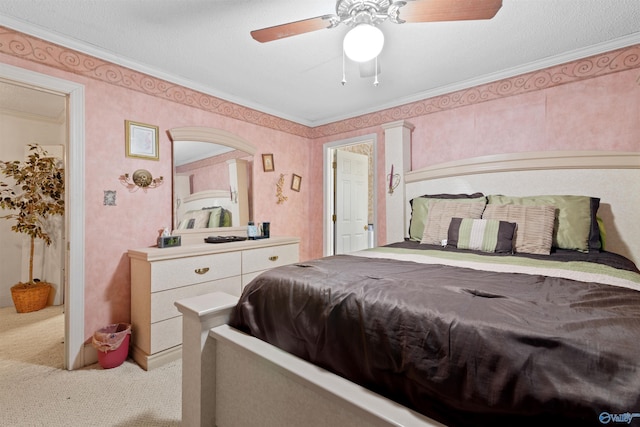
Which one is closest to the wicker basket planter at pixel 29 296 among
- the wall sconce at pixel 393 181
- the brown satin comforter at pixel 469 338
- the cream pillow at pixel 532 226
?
the brown satin comforter at pixel 469 338

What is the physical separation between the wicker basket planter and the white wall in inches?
7.2

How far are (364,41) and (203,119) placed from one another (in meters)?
2.07

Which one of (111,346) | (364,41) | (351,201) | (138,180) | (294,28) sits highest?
(294,28)

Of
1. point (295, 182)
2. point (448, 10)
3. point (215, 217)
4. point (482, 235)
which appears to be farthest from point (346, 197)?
point (448, 10)

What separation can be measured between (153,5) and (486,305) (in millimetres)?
2406

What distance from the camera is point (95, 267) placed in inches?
90.0

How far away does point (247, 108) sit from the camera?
3.46m

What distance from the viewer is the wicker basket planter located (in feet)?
10.7

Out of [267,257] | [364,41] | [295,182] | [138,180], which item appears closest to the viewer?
[364,41]

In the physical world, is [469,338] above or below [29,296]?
above

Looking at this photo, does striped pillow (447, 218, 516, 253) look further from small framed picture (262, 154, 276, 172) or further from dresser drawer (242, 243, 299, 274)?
small framed picture (262, 154, 276, 172)

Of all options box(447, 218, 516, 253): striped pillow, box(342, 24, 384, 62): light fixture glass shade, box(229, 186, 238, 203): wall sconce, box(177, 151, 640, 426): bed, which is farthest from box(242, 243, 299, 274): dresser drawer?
box(342, 24, 384, 62): light fixture glass shade

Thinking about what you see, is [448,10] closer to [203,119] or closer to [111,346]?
[203,119]

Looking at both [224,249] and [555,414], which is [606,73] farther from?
[224,249]
